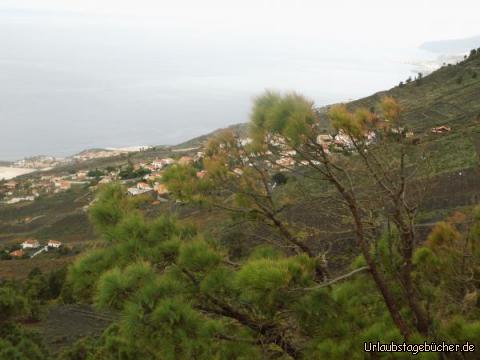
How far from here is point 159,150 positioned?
55125 millimetres

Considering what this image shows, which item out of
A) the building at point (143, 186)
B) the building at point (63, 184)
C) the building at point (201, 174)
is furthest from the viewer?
the building at point (63, 184)

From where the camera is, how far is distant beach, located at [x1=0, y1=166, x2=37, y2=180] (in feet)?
183

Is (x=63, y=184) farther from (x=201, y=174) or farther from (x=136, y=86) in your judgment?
(x=136, y=86)

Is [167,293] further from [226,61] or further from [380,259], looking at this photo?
[226,61]

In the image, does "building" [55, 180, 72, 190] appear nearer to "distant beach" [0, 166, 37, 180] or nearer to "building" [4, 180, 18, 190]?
"building" [4, 180, 18, 190]

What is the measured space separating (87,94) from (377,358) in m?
95.2

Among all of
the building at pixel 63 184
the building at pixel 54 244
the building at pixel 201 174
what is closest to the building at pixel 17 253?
the building at pixel 54 244

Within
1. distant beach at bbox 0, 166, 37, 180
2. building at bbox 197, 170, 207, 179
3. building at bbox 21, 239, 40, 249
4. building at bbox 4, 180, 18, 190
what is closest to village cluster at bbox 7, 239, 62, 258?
building at bbox 21, 239, 40, 249

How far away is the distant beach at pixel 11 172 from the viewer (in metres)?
55.7

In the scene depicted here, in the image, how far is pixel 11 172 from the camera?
189ft

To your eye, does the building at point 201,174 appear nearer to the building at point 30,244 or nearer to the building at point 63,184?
the building at point 30,244

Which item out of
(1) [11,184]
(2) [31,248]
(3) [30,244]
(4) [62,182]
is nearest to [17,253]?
(2) [31,248]

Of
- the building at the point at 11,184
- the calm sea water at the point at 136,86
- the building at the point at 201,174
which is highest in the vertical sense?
the calm sea water at the point at 136,86

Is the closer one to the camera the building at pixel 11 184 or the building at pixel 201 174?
the building at pixel 201 174
